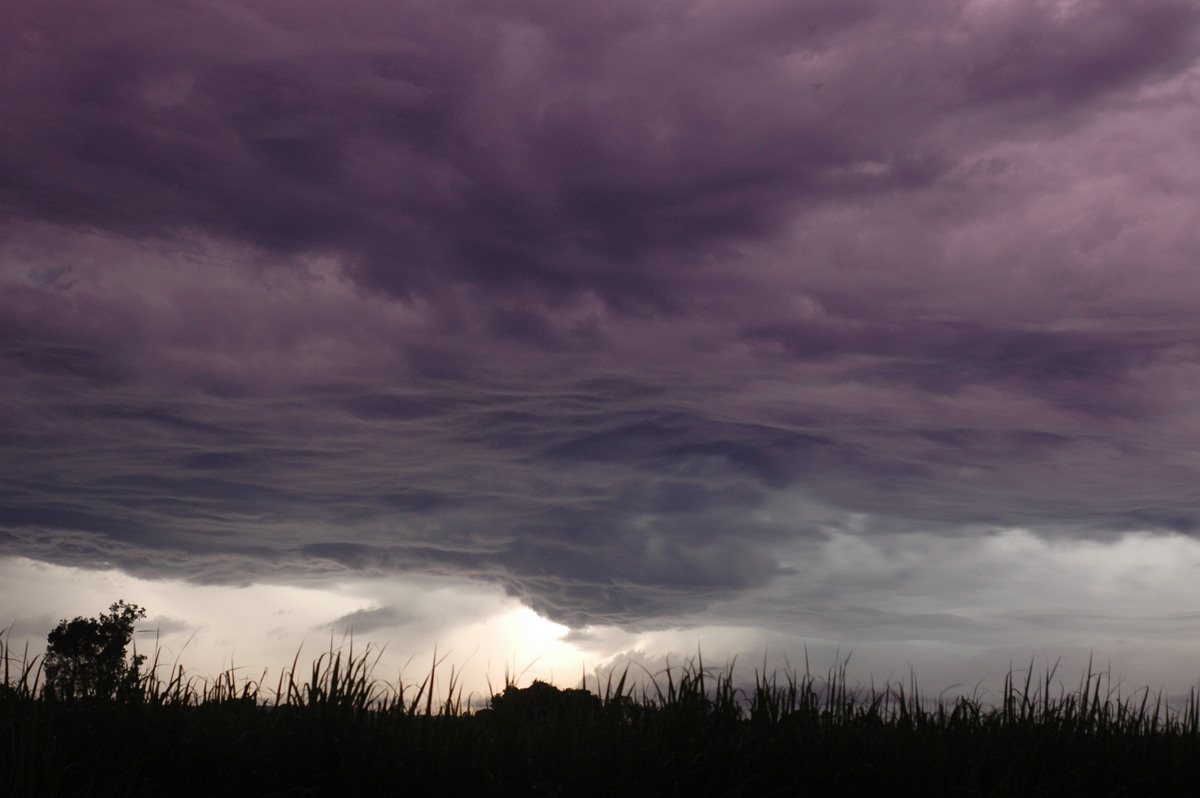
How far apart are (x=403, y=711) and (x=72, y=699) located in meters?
3.40

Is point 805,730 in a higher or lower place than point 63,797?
higher

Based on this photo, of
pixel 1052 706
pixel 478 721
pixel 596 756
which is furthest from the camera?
pixel 1052 706

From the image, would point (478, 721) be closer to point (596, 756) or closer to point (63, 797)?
point (596, 756)

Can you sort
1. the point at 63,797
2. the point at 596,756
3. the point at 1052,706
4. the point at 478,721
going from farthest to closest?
the point at 1052,706, the point at 478,721, the point at 596,756, the point at 63,797

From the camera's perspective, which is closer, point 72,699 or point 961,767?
point 961,767

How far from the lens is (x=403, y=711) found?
10117 mm

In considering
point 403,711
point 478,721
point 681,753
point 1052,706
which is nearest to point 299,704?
point 403,711

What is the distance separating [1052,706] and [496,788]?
628cm

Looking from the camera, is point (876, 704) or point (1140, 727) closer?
point (876, 704)

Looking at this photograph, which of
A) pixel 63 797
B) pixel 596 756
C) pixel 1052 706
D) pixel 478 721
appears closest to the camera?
pixel 63 797

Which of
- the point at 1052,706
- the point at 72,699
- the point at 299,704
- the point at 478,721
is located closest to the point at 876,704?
the point at 1052,706

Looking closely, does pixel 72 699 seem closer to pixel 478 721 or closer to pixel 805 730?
pixel 478 721

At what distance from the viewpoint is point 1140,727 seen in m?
11.2

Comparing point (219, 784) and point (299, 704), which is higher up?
point (299, 704)
